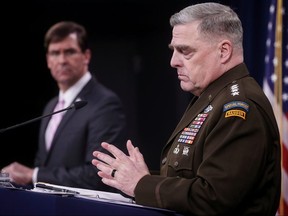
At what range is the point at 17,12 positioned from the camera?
5078 millimetres

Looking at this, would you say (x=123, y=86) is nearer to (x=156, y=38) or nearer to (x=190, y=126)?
(x=156, y=38)

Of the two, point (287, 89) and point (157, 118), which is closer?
point (287, 89)

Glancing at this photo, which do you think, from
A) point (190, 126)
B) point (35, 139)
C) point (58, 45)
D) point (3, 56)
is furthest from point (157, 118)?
point (190, 126)

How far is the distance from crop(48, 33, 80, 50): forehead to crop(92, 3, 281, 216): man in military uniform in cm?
181

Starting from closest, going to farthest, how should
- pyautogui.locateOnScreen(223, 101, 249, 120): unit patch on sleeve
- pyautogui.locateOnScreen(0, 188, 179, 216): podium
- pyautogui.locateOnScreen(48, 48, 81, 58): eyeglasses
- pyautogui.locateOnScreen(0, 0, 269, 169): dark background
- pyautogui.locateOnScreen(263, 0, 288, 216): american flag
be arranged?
pyautogui.locateOnScreen(0, 188, 179, 216): podium
pyautogui.locateOnScreen(223, 101, 249, 120): unit patch on sleeve
pyautogui.locateOnScreen(263, 0, 288, 216): american flag
pyautogui.locateOnScreen(48, 48, 81, 58): eyeglasses
pyautogui.locateOnScreen(0, 0, 269, 169): dark background

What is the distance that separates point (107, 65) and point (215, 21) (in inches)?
150

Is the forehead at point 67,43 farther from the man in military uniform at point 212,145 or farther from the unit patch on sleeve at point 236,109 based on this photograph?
the unit patch on sleeve at point 236,109

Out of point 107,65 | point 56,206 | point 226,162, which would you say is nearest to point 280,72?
point 226,162

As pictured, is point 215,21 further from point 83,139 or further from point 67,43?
point 67,43

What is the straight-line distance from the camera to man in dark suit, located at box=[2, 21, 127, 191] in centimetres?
335

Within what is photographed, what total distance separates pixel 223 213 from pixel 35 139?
143 inches

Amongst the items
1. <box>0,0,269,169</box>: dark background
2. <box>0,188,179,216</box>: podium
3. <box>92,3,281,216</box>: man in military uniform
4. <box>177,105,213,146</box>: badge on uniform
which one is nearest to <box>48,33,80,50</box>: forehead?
<box>0,0,269,169</box>: dark background

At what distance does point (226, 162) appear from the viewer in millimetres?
1696

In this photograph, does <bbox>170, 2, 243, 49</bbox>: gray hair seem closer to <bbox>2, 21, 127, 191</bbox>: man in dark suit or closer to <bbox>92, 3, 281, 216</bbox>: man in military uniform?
<bbox>92, 3, 281, 216</bbox>: man in military uniform
